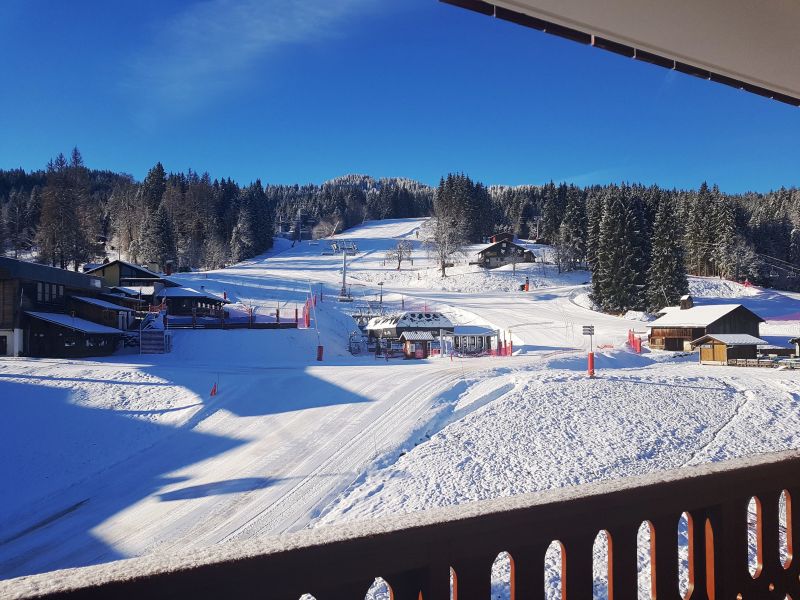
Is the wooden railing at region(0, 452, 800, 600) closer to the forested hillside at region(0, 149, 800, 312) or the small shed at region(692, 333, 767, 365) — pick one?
the small shed at region(692, 333, 767, 365)

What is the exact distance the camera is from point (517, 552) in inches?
70.0

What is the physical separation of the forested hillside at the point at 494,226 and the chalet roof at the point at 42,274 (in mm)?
26431

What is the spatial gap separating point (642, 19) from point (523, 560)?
10.1 ft

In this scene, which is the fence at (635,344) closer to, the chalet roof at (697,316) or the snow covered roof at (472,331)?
the chalet roof at (697,316)

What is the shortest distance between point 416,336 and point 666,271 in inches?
1316

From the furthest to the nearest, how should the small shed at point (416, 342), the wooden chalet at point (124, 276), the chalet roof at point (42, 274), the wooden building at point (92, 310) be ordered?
the wooden chalet at point (124, 276) → the small shed at point (416, 342) → the wooden building at point (92, 310) → the chalet roof at point (42, 274)

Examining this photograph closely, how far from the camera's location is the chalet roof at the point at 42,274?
1027 inches

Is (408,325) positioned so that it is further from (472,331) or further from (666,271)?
(666,271)

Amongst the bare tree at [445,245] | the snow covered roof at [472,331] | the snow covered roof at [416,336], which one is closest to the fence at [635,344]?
the snow covered roof at [472,331]

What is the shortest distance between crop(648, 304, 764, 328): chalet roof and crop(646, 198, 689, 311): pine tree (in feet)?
44.6

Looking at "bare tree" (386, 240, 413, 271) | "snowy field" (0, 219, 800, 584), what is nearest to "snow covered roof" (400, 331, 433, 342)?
"snowy field" (0, 219, 800, 584)

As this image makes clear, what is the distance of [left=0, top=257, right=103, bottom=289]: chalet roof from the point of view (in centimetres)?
2608

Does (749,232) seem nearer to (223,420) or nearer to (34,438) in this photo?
(223,420)

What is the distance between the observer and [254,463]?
12.7 m
